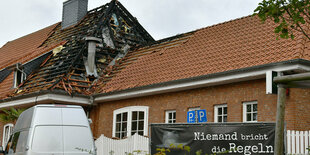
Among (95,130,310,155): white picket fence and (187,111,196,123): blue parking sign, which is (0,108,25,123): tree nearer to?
(95,130,310,155): white picket fence

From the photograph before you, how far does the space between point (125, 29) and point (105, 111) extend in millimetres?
5968

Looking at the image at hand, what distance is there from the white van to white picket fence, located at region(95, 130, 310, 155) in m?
1.23

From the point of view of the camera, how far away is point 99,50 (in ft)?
72.4

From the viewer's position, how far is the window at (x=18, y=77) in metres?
22.3

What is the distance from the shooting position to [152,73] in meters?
18.6

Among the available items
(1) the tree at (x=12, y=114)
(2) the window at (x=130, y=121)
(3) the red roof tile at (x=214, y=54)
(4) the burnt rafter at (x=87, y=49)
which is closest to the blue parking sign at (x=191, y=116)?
(3) the red roof tile at (x=214, y=54)

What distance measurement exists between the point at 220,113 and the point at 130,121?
4.49m

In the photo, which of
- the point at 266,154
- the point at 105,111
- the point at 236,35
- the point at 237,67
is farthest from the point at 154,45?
the point at 266,154

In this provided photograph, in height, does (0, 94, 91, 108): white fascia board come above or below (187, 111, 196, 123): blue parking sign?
above

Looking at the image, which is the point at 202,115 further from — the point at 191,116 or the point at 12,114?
the point at 12,114

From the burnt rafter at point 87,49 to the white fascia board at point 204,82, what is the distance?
70.3 inches

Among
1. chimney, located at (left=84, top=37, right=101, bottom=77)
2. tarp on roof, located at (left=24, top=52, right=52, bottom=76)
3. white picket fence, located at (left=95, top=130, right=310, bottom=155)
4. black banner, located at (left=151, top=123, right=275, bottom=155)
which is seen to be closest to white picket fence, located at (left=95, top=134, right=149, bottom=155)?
white picket fence, located at (left=95, top=130, right=310, bottom=155)

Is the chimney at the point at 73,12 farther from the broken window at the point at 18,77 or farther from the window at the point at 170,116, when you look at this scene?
the window at the point at 170,116

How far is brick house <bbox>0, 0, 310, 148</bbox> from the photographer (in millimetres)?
13812
